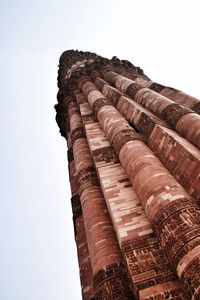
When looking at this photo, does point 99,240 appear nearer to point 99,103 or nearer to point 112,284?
point 112,284

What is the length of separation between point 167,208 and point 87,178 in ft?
10.1

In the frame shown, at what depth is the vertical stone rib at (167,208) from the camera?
10.8 feet

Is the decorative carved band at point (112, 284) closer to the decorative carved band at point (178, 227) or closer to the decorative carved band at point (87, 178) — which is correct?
Result: the decorative carved band at point (178, 227)

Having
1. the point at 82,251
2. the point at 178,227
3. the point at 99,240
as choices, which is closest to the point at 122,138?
the point at 99,240

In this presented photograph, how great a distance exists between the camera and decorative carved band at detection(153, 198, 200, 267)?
11.2 ft

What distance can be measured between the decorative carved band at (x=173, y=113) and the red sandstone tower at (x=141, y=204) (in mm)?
23

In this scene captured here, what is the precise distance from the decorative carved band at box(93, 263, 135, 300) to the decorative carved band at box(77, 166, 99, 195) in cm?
236

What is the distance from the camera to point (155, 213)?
403 cm

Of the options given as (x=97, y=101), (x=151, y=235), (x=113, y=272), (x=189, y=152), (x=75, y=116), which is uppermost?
(x=75, y=116)

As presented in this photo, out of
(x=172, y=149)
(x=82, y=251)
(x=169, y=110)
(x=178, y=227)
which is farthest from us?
(x=169, y=110)

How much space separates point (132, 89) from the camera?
9.62 metres

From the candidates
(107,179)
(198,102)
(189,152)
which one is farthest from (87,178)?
(198,102)

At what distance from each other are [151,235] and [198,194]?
2.89 ft

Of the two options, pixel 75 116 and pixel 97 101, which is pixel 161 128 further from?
pixel 75 116
